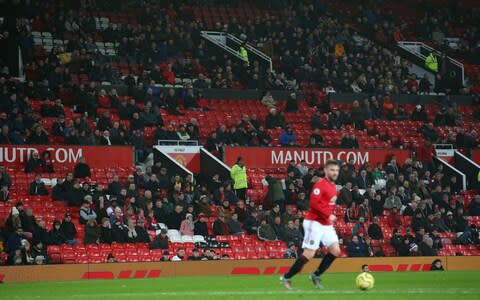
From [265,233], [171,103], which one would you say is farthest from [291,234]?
[171,103]

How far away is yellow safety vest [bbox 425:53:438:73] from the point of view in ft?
160

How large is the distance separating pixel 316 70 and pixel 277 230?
46.0 ft

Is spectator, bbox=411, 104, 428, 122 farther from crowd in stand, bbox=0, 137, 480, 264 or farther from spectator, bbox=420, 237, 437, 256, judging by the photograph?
spectator, bbox=420, 237, 437, 256

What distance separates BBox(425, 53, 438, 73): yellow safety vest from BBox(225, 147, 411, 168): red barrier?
10.6m

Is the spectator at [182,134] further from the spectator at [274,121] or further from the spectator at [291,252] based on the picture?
the spectator at [291,252]

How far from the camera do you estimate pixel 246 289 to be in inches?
789

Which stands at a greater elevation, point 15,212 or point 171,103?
point 171,103

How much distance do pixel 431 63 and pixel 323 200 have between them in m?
33.1

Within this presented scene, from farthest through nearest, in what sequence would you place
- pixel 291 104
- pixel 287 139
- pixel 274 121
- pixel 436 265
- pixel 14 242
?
pixel 291 104 < pixel 274 121 < pixel 287 139 < pixel 436 265 < pixel 14 242

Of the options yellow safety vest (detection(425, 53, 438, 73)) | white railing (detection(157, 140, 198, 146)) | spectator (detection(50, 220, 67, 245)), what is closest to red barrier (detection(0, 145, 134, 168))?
white railing (detection(157, 140, 198, 146))

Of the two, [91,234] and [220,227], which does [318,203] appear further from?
[220,227]

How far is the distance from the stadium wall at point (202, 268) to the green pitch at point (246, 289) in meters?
1.81

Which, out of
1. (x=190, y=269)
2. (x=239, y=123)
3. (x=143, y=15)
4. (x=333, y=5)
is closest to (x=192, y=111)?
(x=239, y=123)

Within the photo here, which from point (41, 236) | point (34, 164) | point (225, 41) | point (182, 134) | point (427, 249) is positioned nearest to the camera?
point (41, 236)
